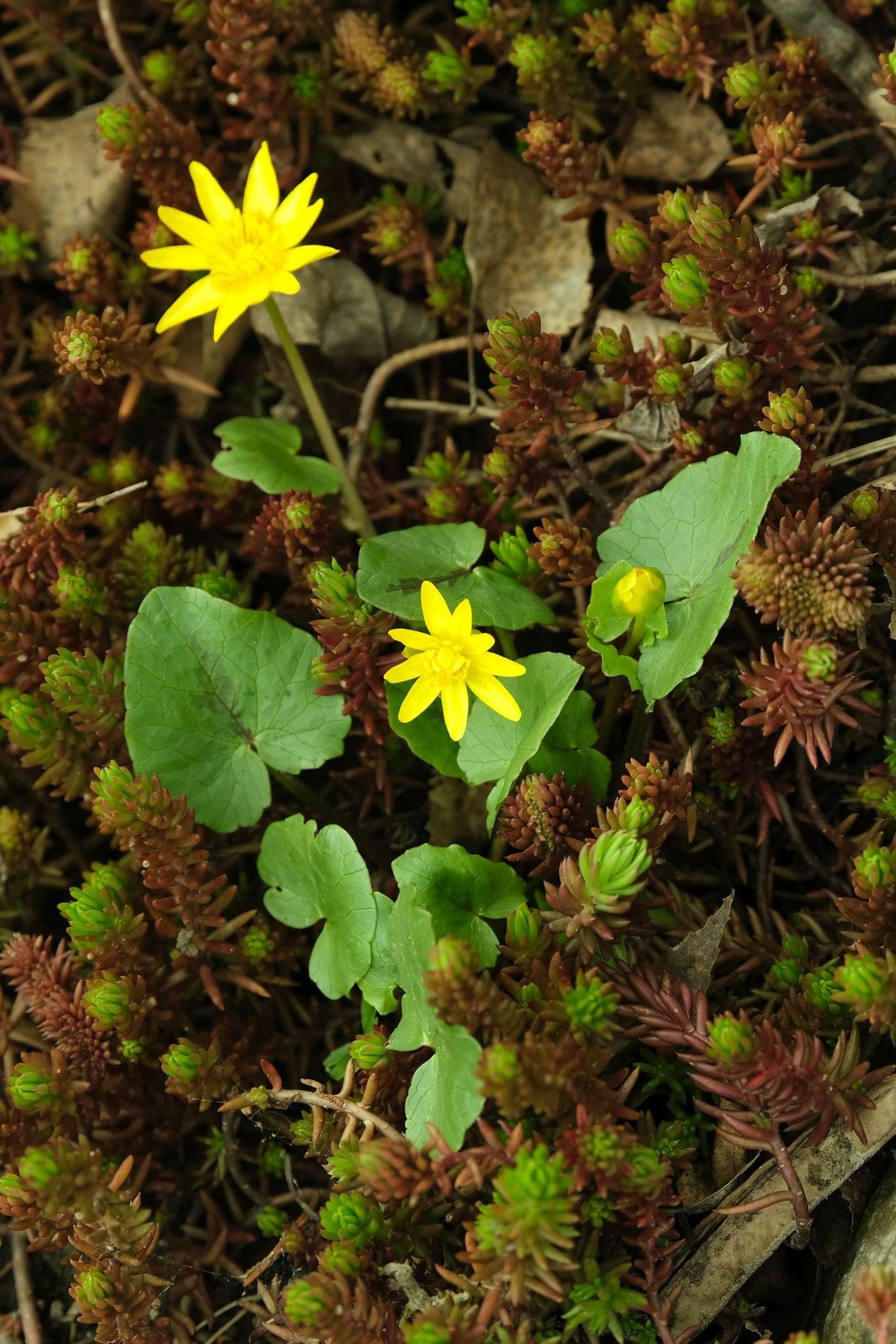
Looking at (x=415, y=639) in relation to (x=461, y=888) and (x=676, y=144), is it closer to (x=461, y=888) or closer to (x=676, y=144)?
(x=461, y=888)

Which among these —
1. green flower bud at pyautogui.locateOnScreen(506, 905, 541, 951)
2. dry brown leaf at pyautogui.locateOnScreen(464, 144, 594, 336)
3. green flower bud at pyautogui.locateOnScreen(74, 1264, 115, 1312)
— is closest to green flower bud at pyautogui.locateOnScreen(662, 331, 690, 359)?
dry brown leaf at pyautogui.locateOnScreen(464, 144, 594, 336)

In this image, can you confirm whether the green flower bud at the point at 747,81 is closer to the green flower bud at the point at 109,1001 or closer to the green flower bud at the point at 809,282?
the green flower bud at the point at 809,282

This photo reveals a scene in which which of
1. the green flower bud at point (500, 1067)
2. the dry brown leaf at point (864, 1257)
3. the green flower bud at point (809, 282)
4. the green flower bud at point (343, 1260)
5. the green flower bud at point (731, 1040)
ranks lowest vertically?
the dry brown leaf at point (864, 1257)

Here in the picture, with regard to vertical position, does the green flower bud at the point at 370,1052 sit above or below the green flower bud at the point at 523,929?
below

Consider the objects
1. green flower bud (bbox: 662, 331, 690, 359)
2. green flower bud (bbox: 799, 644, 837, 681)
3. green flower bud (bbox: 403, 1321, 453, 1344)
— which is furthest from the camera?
green flower bud (bbox: 662, 331, 690, 359)

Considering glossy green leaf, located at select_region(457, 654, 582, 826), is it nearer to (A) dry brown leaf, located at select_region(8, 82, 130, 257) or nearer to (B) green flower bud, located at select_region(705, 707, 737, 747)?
(B) green flower bud, located at select_region(705, 707, 737, 747)

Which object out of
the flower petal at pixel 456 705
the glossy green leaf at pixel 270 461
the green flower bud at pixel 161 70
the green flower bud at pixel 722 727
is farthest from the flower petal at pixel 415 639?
the green flower bud at pixel 161 70
